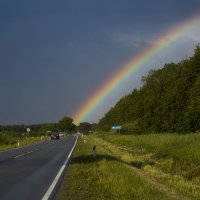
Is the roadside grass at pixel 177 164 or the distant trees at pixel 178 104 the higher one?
the distant trees at pixel 178 104

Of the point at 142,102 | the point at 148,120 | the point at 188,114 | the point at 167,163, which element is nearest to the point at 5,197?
the point at 167,163

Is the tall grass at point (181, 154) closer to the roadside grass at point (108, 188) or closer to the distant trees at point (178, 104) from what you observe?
the roadside grass at point (108, 188)

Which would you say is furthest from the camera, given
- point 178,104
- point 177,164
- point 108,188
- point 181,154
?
point 178,104

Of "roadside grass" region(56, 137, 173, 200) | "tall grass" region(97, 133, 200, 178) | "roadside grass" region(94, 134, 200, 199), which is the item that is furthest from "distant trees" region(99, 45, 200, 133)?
"roadside grass" region(56, 137, 173, 200)

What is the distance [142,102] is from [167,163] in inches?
3203

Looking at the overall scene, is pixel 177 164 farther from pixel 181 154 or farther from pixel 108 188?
pixel 108 188

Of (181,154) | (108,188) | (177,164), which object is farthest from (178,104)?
(108,188)

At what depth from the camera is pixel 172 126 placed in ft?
229

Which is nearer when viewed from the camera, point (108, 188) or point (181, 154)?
point (108, 188)

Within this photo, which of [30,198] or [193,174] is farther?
[193,174]

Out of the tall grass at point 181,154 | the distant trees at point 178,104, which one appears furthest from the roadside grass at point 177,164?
the distant trees at point 178,104

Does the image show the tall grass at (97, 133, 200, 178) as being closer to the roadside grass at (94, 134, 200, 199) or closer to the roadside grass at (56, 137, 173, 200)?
the roadside grass at (94, 134, 200, 199)

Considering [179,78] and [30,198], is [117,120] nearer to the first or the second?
[179,78]

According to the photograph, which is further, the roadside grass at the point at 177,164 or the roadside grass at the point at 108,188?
the roadside grass at the point at 177,164
